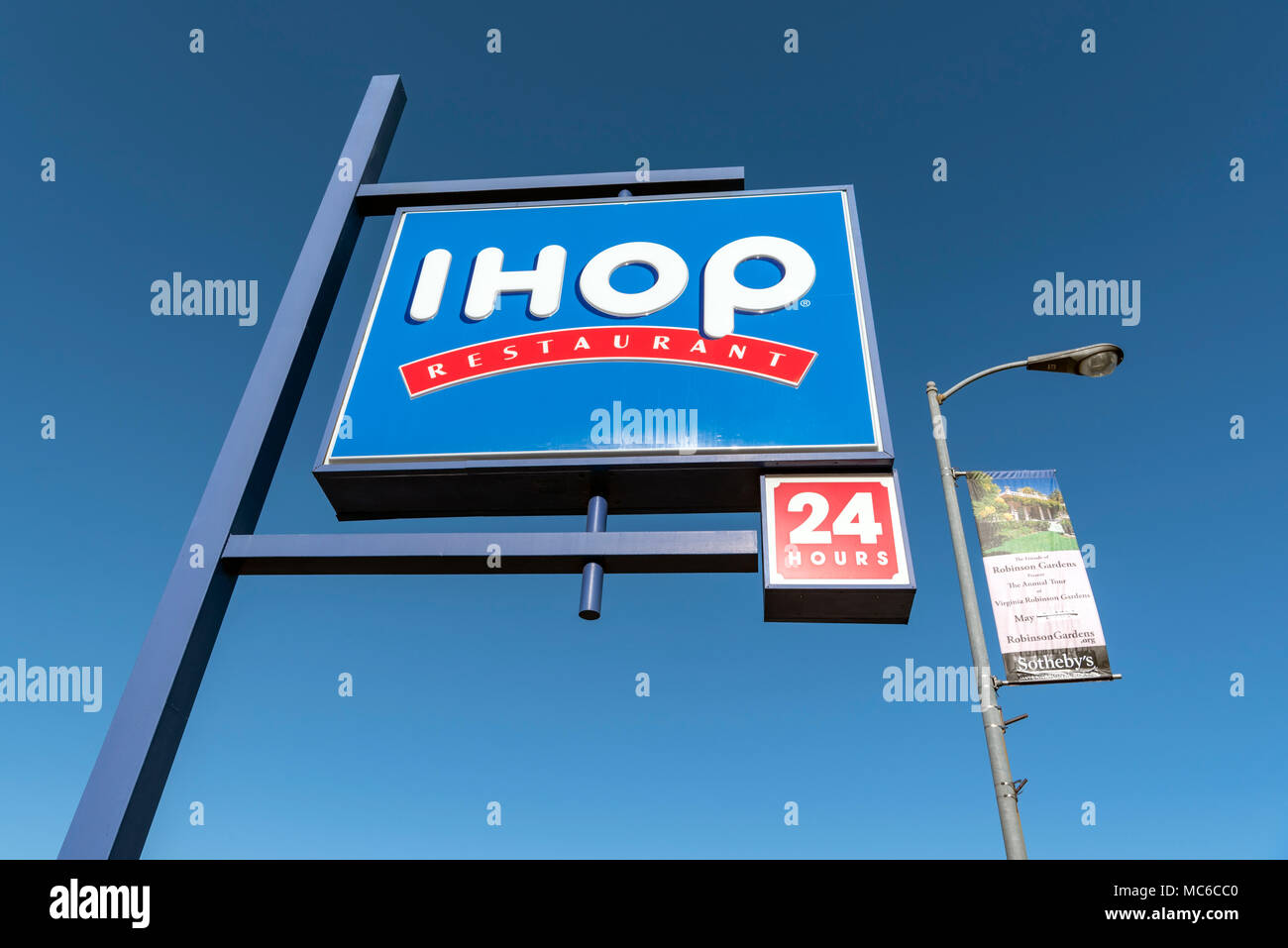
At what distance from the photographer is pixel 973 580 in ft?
21.3

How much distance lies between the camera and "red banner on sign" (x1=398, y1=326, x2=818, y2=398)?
193 inches

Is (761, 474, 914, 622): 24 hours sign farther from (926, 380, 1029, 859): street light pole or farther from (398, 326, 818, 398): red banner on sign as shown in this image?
(926, 380, 1029, 859): street light pole

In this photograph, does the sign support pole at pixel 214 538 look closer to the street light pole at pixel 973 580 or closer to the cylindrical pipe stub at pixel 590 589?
the cylindrical pipe stub at pixel 590 589

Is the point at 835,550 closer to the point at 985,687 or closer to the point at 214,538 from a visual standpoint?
the point at 985,687

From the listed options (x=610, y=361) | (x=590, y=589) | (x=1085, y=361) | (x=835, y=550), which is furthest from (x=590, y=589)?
(x=1085, y=361)

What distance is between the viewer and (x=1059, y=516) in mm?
6520

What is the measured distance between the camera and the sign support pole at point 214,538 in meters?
3.28

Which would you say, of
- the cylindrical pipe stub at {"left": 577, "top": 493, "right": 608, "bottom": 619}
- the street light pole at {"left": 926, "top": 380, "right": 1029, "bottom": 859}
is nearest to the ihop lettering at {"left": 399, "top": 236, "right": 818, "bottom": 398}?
the cylindrical pipe stub at {"left": 577, "top": 493, "right": 608, "bottom": 619}

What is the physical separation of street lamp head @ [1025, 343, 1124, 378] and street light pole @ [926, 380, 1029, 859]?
1395 millimetres

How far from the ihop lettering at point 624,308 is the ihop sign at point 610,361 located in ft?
0.04

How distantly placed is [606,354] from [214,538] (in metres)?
2.50

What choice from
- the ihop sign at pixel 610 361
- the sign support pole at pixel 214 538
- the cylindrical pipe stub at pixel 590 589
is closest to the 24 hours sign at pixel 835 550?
the ihop sign at pixel 610 361

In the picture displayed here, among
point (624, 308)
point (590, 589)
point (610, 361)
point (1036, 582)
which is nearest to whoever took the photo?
point (590, 589)
